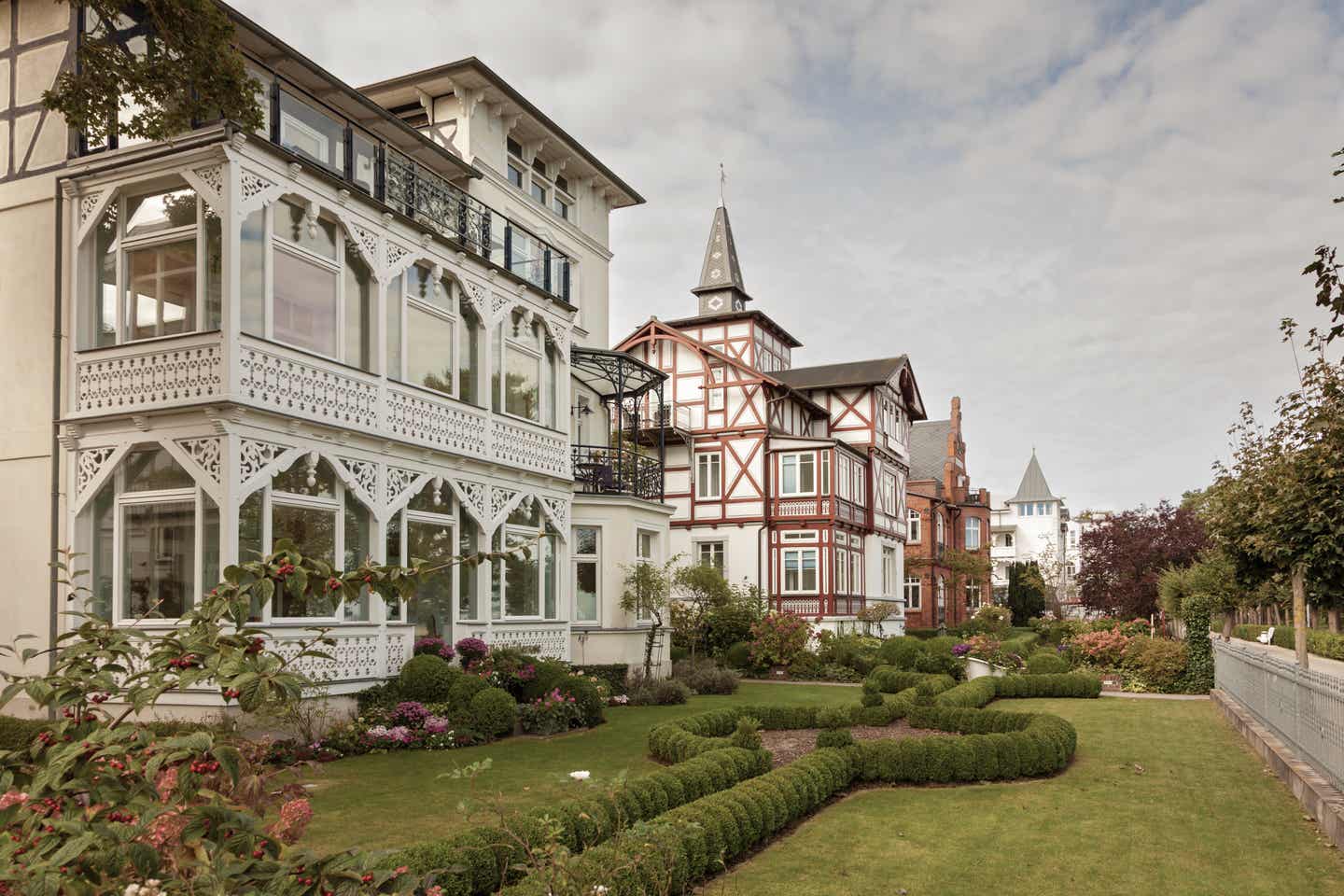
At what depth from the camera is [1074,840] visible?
9523mm

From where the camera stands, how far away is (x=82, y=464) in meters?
13.6

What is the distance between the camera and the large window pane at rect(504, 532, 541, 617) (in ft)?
61.9

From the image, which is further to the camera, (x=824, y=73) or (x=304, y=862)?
(x=824, y=73)

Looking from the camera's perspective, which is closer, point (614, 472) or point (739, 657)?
point (614, 472)

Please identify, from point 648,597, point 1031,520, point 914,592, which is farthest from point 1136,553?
point 1031,520

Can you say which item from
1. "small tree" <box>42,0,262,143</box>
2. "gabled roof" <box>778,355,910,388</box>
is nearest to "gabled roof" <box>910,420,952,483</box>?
"gabled roof" <box>778,355,910,388</box>

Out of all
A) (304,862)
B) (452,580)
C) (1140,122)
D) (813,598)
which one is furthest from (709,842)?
(813,598)

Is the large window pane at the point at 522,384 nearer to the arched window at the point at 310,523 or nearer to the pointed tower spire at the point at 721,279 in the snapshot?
the arched window at the point at 310,523

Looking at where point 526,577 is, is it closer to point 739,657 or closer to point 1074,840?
point 739,657

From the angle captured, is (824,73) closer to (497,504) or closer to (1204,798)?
(1204,798)

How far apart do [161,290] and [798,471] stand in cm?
2489

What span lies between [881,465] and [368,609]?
29.1m

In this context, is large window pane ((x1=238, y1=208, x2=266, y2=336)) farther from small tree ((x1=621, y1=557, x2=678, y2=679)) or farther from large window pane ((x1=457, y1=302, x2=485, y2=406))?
small tree ((x1=621, y1=557, x2=678, y2=679))

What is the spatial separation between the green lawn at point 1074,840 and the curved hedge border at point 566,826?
98cm
